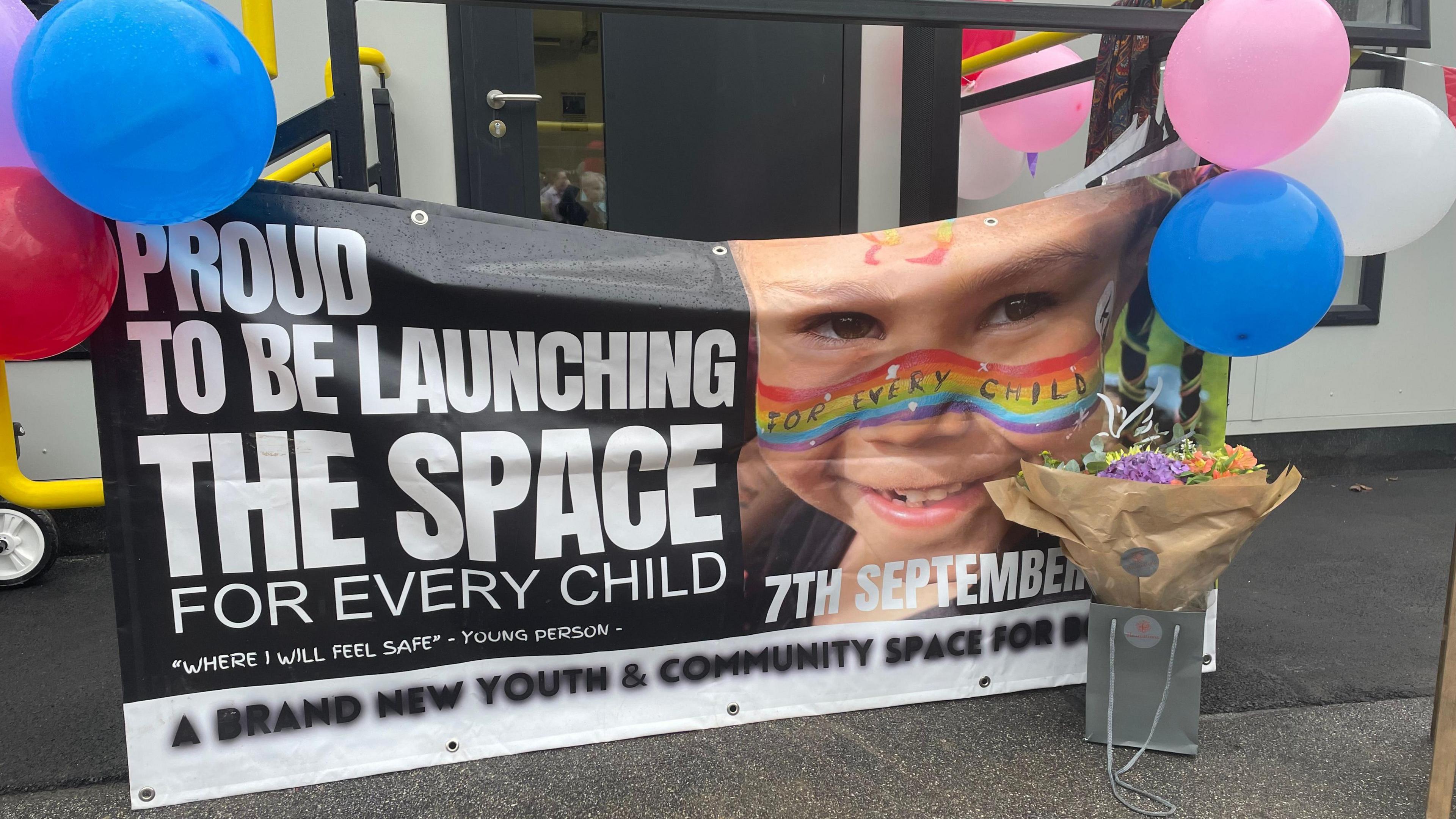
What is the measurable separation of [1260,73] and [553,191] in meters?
2.55

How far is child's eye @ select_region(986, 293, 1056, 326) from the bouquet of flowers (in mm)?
417

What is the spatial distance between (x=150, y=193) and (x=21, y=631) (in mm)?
2189

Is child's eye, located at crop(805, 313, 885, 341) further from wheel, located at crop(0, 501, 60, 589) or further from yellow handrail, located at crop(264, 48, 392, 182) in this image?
wheel, located at crop(0, 501, 60, 589)

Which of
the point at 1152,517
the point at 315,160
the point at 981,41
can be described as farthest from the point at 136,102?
the point at 981,41

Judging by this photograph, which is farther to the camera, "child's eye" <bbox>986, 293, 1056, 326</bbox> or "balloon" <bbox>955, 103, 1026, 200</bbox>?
"balloon" <bbox>955, 103, 1026, 200</bbox>

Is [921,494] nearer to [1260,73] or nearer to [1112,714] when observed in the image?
[1112,714]

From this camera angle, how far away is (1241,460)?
213cm

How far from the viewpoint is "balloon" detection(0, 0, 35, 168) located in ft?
5.04

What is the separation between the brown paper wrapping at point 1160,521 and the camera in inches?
75.5

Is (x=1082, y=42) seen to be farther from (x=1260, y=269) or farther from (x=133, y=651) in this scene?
(x=133, y=651)

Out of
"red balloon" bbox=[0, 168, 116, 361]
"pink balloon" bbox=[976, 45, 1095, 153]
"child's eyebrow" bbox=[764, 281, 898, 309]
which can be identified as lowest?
"child's eyebrow" bbox=[764, 281, 898, 309]

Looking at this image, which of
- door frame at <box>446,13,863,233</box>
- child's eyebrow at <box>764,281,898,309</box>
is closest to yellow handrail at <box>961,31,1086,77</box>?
child's eyebrow at <box>764,281,898,309</box>

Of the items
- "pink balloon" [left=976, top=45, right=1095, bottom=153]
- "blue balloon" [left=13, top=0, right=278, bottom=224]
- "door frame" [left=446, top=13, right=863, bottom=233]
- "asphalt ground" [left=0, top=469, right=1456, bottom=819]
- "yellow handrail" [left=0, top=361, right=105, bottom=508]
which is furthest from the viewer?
"pink balloon" [left=976, top=45, right=1095, bottom=153]

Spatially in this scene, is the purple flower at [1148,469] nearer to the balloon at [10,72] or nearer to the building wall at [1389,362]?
the balloon at [10,72]
